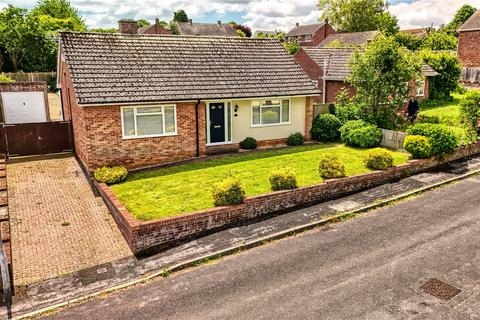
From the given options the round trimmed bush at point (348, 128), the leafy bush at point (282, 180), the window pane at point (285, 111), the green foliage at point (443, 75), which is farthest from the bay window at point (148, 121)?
the green foliage at point (443, 75)

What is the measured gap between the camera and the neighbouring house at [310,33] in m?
78.2

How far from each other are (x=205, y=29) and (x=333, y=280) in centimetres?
8149

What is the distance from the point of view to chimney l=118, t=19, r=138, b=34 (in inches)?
782

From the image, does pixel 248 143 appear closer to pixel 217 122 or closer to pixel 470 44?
pixel 217 122

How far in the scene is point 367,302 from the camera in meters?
8.62

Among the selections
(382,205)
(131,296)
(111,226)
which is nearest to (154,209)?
(111,226)

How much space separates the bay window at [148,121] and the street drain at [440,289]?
11.9 m

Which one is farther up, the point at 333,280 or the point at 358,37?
the point at 358,37

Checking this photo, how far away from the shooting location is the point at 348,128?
21.0m

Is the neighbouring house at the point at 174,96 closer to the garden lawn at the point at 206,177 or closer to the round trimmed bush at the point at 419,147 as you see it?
the garden lawn at the point at 206,177

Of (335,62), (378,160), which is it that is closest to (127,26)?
(378,160)

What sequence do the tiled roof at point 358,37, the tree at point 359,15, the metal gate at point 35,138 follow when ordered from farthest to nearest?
1. the tree at point 359,15
2. the tiled roof at point 358,37
3. the metal gate at point 35,138

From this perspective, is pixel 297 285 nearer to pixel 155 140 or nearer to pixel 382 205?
pixel 382 205

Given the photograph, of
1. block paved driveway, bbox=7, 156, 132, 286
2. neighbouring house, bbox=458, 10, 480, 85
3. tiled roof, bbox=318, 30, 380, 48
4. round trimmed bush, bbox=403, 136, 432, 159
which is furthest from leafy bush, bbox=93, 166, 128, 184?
neighbouring house, bbox=458, 10, 480, 85
